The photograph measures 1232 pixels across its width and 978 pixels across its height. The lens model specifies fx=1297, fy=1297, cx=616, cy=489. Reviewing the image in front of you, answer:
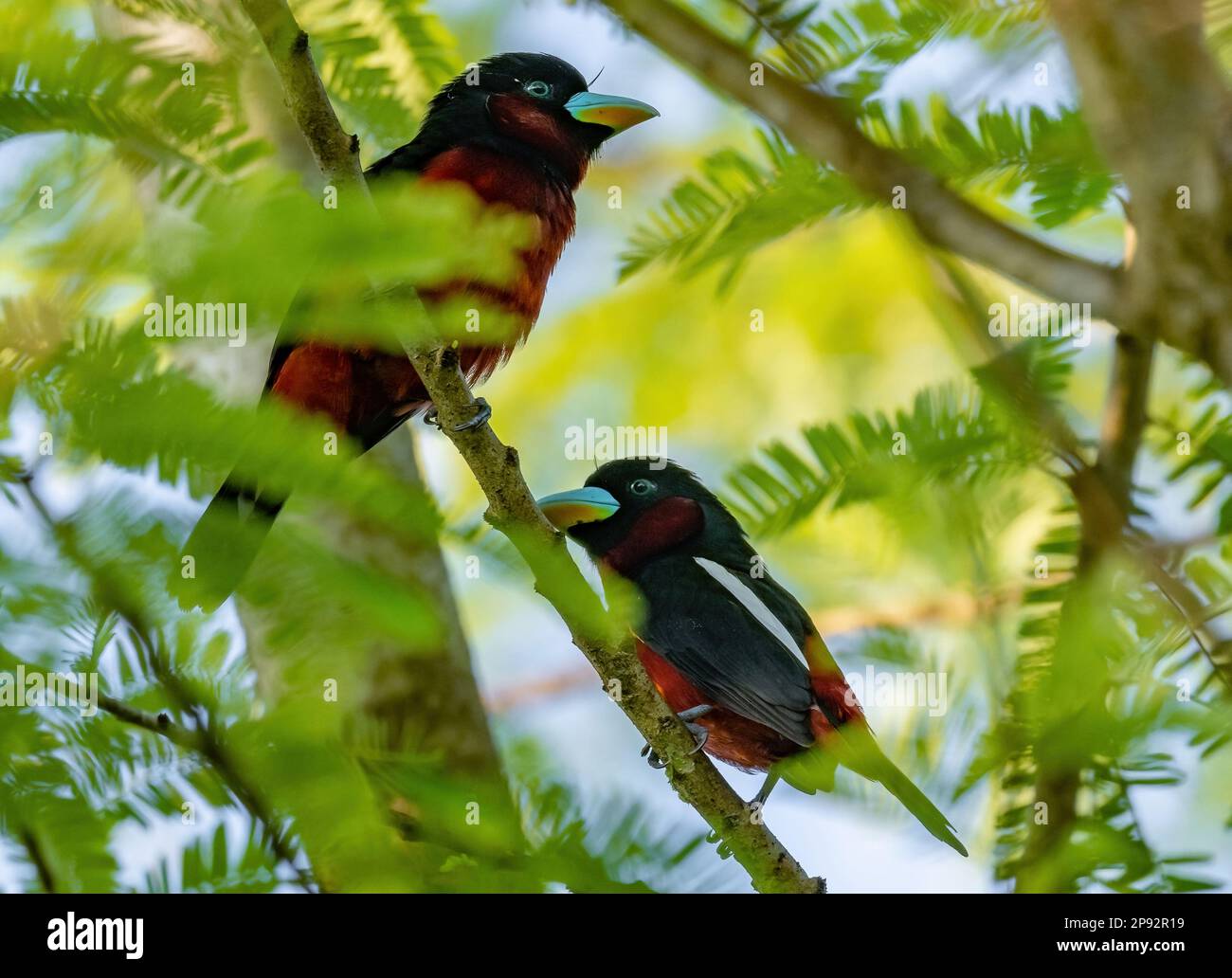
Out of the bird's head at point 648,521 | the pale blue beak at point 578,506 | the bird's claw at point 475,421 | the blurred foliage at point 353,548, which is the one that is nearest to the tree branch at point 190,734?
the blurred foliage at point 353,548

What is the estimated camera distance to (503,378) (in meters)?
4.80

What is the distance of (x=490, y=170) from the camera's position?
3256mm

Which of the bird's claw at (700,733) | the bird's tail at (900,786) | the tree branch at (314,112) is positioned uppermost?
the tree branch at (314,112)

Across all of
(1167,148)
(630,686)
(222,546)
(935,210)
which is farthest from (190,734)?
(1167,148)

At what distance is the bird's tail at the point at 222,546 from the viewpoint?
1048mm

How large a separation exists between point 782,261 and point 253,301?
462 cm

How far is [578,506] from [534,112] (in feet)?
3.49

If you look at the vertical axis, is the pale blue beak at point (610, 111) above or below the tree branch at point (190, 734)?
above

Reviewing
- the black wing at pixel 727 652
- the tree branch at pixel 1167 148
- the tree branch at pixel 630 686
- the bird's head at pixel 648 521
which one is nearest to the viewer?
the tree branch at pixel 630 686

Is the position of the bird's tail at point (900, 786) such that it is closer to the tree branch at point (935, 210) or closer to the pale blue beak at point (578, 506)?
the tree branch at point (935, 210)

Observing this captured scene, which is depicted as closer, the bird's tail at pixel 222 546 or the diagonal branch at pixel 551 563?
the bird's tail at pixel 222 546

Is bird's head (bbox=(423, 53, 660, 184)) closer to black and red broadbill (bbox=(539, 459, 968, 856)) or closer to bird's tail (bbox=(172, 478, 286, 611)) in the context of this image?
black and red broadbill (bbox=(539, 459, 968, 856))
